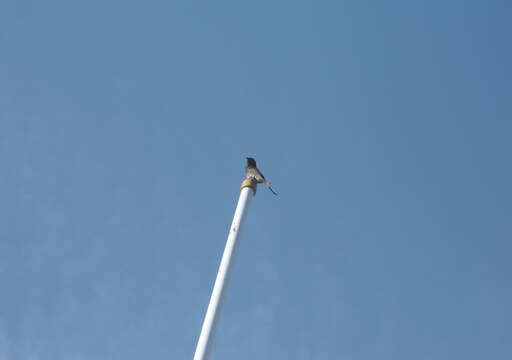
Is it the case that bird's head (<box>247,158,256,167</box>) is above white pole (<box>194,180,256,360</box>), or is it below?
above

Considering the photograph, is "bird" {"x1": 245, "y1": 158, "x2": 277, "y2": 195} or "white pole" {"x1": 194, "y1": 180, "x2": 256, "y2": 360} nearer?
"white pole" {"x1": 194, "y1": 180, "x2": 256, "y2": 360}

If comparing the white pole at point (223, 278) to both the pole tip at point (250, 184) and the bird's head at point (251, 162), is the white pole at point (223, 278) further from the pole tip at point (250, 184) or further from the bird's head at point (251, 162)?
the bird's head at point (251, 162)

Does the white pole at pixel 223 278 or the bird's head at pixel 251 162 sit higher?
the bird's head at pixel 251 162

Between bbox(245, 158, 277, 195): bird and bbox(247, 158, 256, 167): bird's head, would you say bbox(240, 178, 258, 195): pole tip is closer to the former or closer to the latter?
bbox(245, 158, 277, 195): bird

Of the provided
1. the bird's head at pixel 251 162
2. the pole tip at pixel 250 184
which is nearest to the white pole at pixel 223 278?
the pole tip at pixel 250 184

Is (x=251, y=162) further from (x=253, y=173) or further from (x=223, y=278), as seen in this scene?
(x=223, y=278)

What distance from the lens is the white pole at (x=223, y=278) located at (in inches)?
605

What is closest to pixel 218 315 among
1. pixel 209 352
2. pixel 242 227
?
pixel 209 352

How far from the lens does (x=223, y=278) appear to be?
1683 centimetres

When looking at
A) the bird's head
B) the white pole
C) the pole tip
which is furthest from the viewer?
the bird's head

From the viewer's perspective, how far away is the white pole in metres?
15.4

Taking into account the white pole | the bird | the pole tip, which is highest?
the bird

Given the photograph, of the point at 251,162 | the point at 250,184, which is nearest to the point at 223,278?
the point at 250,184

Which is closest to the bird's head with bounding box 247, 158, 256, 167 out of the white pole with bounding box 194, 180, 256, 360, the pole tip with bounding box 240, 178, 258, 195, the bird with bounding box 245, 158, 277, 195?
the bird with bounding box 245, 158, 277, 195
